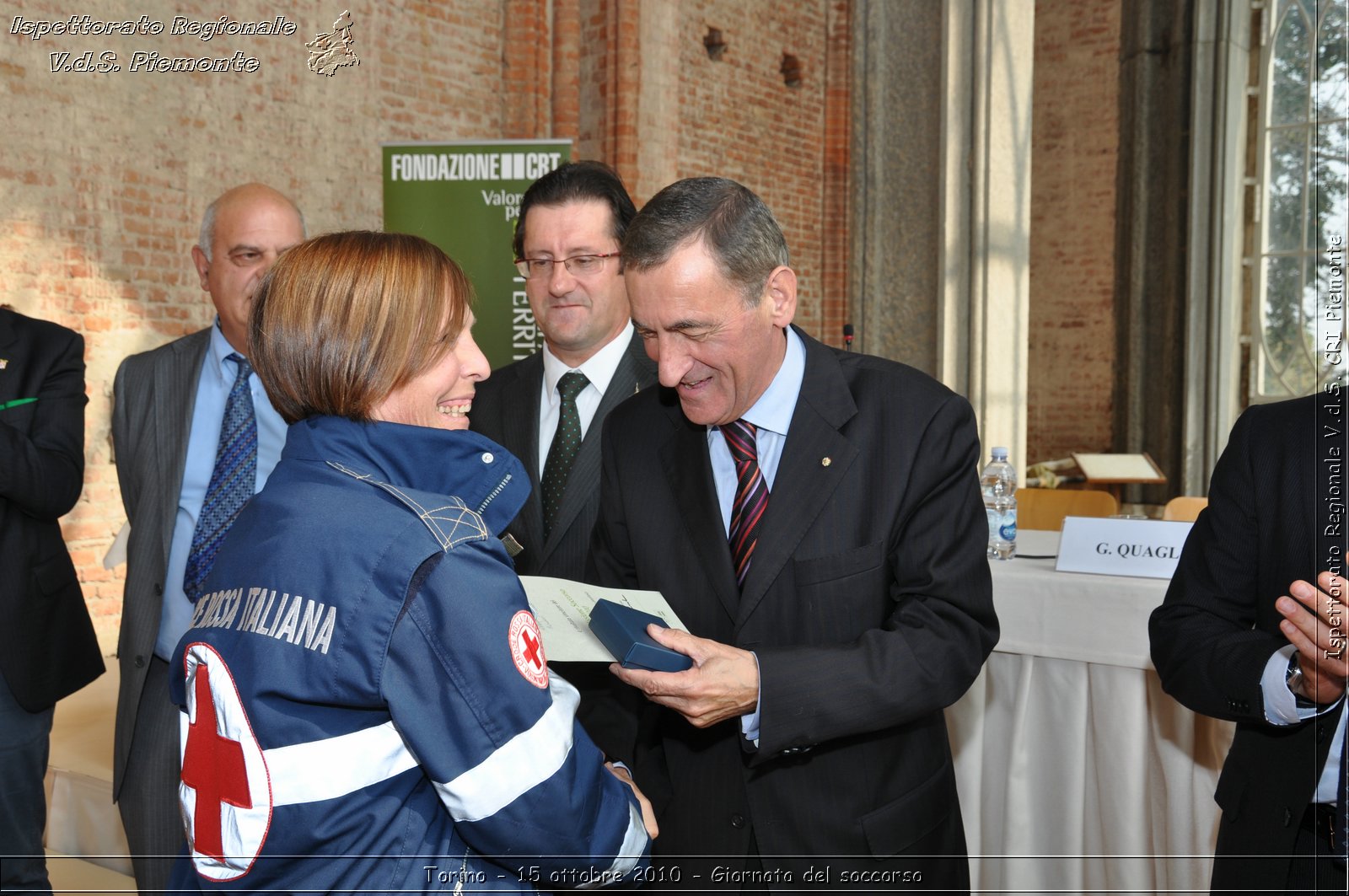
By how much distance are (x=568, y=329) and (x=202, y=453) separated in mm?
927

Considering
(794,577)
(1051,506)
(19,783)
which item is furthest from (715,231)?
(1051,506)

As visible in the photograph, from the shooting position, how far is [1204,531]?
1871mm

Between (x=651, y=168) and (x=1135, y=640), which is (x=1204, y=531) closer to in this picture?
(x=1135, y=640)

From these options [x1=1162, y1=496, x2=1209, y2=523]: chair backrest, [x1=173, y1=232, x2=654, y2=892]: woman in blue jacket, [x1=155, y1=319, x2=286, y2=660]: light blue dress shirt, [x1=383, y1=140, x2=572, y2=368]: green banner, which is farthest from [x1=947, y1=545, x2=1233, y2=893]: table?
[x1=383, y1=140, x2=572, y2=368]: green banner

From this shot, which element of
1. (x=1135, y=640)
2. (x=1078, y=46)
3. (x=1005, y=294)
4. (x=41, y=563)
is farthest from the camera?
(x=1078, y=46)

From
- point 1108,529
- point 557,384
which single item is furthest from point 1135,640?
point 557,384

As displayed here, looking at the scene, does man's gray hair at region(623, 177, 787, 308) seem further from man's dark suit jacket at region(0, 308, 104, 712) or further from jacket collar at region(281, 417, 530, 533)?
man's dark suit jacket at region(0, 308, 104, 712)

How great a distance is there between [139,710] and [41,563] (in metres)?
0.65

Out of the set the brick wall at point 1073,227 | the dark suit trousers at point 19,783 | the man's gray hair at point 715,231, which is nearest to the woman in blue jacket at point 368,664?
the man's gray hair at point 715,231

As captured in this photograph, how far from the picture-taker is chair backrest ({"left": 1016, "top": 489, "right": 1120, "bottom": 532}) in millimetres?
5012

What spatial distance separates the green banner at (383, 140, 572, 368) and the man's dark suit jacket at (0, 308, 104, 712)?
2.79m

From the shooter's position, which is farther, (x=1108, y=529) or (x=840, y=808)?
(x=1108, y=529)

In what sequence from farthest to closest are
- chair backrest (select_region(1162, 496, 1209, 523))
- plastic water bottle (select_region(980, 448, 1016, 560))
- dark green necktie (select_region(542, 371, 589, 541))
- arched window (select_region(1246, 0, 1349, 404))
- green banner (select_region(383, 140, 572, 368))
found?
arched window (select_region(1246, 0, 1349, 404))
green banner (select_region(383, 140, 572, 368))
chair backrest (select_region(1162, 496, 1209, 523))
plastic water bottle (select_region(980, 448, 1016, 560))
dark green necktie (select_region(542, 371, 589, 541))

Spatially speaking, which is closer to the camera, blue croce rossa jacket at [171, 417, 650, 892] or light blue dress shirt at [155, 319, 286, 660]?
blue croce rossa jacket at [171, 417, 650, 892]
